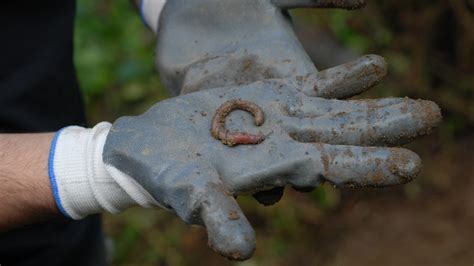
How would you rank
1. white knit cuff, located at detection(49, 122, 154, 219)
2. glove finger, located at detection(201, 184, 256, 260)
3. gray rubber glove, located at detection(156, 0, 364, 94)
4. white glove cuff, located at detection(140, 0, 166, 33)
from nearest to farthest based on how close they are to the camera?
glove finger, located at detection(201, 184, 256, 260) → white knit cuff, located at detection(49, 122, 154, 219) → gray rubber glove, located at detection(156, 0, 364, 94) → white glove cuff, located at detection(140, 0, 166, 33)

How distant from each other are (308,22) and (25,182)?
6.96ft

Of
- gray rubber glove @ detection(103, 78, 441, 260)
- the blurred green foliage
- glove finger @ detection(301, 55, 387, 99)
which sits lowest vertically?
the blurred green foliage

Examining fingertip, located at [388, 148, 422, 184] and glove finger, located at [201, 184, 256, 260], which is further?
fingertip, located at [388, 148, 422, 184]

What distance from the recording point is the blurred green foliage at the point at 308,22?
3131 millimetres

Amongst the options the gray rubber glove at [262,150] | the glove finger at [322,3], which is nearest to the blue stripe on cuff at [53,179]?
the gray rubber glove at [262,150]

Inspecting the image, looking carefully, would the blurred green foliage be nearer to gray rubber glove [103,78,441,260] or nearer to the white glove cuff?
the white glove cuff

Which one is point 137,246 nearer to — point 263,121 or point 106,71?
point 106,71

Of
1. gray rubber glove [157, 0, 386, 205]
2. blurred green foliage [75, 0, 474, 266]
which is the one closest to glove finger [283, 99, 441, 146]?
gray rubber glove [157, 0, 386, 205]

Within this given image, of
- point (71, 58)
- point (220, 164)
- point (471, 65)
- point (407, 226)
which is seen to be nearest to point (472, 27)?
point (471, 65)

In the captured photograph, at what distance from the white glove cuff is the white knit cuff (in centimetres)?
48

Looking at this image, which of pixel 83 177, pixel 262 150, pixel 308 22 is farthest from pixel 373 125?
pixel 308 22

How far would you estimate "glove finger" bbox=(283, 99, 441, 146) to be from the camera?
148cm

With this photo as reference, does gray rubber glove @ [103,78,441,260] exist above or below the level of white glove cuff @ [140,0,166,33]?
above

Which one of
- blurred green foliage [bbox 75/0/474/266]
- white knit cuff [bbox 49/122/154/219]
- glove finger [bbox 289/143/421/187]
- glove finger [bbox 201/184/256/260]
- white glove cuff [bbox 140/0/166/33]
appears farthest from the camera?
blurred green foliage [bbox 75/0/474/266]
